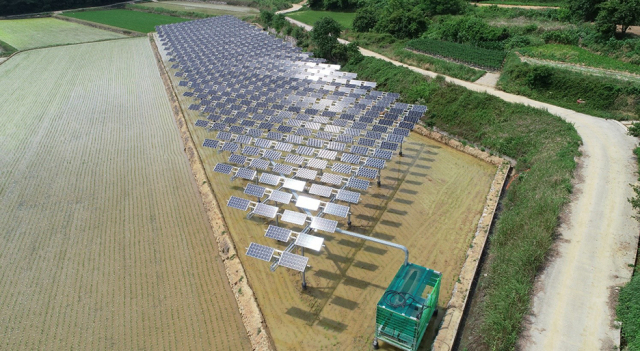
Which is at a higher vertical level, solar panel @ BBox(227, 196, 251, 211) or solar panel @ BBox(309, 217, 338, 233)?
solar panel @ BBox(309, 217, 338, 233)

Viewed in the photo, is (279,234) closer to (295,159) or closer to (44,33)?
(295,159)

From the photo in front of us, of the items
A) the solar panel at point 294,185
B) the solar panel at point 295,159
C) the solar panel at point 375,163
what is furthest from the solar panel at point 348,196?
the solar panel at point 295,159

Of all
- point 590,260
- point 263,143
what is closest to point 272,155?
point 263,143

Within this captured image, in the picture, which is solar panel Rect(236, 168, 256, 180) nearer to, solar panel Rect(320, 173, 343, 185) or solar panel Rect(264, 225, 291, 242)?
solar panel Rect(320, 173, 343, 185)

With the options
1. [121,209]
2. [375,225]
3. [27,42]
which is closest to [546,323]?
[375,225]

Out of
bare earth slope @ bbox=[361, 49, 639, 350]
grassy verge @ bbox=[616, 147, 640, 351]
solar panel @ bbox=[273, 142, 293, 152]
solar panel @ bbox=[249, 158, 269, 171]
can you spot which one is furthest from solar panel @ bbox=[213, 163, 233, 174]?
grassy verge @ bbox=[616, 147, 640, 351]

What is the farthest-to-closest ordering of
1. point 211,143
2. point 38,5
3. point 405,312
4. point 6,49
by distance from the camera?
point 38,5
point 6,49
point 211,143
point 405,312

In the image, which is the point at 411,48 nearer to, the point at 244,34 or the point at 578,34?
the point at 578,34
